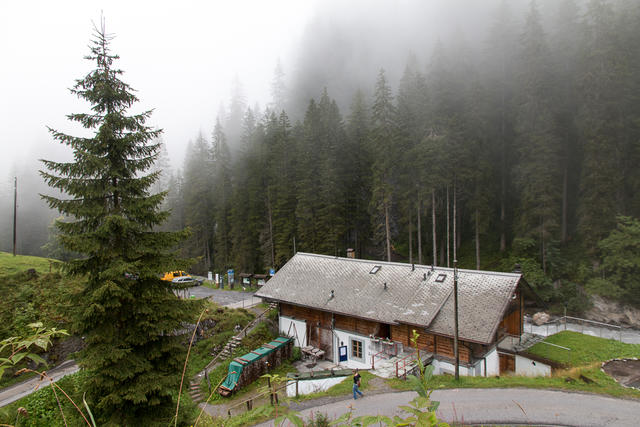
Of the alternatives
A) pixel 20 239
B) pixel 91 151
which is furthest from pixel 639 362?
pixel 20 239

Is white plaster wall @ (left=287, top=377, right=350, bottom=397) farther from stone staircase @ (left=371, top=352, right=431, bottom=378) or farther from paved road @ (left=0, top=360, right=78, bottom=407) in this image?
paved road @ (left=0, top=360, right=78, bottom=407)

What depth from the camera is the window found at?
2146 cm

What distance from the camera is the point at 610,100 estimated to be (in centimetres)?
2912

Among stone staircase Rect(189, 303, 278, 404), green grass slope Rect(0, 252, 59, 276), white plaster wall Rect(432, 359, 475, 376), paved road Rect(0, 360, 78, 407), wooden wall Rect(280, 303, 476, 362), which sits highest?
green grass slope Rect(0, 252, 59, 276)

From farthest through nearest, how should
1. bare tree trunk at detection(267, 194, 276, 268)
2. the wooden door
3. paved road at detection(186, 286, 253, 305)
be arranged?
bare tree trunk at detection(267, 194, 276, 268) < paved road at detection(186, 286, 253, 305) < the wooden door

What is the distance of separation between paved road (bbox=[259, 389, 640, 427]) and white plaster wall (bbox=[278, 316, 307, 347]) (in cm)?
1025

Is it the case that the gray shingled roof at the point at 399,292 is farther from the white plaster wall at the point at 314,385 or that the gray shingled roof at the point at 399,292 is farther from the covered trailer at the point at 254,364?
the white plaster wall at the point at 314,385

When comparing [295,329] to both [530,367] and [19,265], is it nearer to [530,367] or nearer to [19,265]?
[530,367]

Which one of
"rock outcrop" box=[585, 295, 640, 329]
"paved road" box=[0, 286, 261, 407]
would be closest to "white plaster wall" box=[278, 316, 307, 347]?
"paved road" box=[0, 286, 261, 407]

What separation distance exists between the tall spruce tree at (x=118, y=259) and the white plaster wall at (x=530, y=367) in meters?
17.3

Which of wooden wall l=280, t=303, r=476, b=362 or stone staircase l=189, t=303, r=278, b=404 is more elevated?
wooden wall l=280, t=303, r=476, b=362

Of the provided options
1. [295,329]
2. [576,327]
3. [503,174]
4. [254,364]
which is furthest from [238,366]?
[503,174]

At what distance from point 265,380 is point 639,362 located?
20333 mm

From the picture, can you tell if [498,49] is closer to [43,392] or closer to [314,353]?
[314,353]
